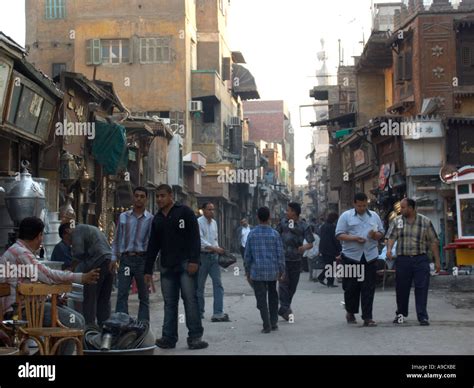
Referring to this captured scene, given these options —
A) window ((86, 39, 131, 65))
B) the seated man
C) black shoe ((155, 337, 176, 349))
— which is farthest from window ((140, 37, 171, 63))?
the seated man

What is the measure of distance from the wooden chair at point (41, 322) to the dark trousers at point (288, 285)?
577 cm

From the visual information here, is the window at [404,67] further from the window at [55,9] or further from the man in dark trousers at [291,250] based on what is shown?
the man in dark trousers at [291,250]

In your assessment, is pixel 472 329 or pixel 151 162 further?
pixel 151 162

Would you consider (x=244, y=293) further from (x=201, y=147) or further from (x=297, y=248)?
(x=201, y=147)

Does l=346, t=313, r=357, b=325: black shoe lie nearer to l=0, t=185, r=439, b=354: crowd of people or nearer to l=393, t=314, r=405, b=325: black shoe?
l=0, t=185, r=439, b=354: crowd of people

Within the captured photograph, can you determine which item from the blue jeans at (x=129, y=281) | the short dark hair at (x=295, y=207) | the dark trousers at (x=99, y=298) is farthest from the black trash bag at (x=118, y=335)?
the short dark hair at (x=295, y=207)

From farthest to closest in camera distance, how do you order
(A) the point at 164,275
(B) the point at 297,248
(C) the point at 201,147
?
1. (C) the point at 201,147
2. (B) the point at 297,248
3. (A) the point at 164,275

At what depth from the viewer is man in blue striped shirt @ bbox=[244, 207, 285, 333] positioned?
12.0m

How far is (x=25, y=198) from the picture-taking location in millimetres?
14094

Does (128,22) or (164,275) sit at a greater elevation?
(128,22)

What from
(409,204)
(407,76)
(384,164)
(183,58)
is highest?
(183,58)

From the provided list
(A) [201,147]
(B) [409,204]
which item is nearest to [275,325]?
(B) [409,204]

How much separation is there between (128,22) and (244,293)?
2598 cm
